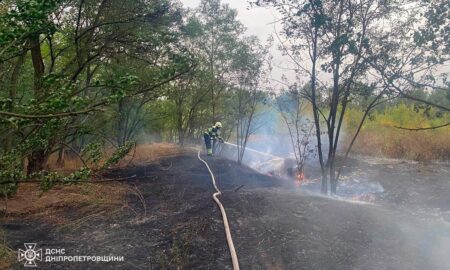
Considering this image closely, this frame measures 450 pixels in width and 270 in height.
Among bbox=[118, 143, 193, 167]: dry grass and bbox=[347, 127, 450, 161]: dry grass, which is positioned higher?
bbox=[347, 127, 450, 161]: dry grass

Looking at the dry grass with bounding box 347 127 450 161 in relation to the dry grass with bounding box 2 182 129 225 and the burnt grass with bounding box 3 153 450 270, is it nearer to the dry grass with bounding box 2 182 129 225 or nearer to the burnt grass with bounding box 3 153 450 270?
the burnt grass with bounding box 3 153 450 270

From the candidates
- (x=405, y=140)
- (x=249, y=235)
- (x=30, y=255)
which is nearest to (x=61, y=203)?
(x=30, y=255)

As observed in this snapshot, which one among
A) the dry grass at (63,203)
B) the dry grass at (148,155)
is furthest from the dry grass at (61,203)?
the dry grass at (148,155)

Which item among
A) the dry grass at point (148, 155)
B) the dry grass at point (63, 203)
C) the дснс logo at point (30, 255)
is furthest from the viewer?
the dry grass at point (148, 155)

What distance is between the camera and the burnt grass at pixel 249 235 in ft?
15.6

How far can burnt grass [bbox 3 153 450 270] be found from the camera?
476 centimetres

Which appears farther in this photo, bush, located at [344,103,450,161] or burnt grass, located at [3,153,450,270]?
bush, located at [344,103,450,161]

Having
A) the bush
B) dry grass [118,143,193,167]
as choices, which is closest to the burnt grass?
dry grass [118,143,193,167]

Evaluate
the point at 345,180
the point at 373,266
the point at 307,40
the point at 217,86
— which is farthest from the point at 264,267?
the point at 217,86

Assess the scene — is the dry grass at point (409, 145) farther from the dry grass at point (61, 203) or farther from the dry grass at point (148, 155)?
the dry grass at point (61, 203)

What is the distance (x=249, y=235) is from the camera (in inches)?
218

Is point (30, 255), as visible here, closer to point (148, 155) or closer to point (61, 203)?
point (61, 203)

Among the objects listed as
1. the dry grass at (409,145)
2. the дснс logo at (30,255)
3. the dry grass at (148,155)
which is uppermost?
the dry grass at (409,145)

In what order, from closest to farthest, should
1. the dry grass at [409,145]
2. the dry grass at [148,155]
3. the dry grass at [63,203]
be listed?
1. the dry grass at [63,203]
2. the dry grass at [148,155]
3. the dry grass at [409,145]
